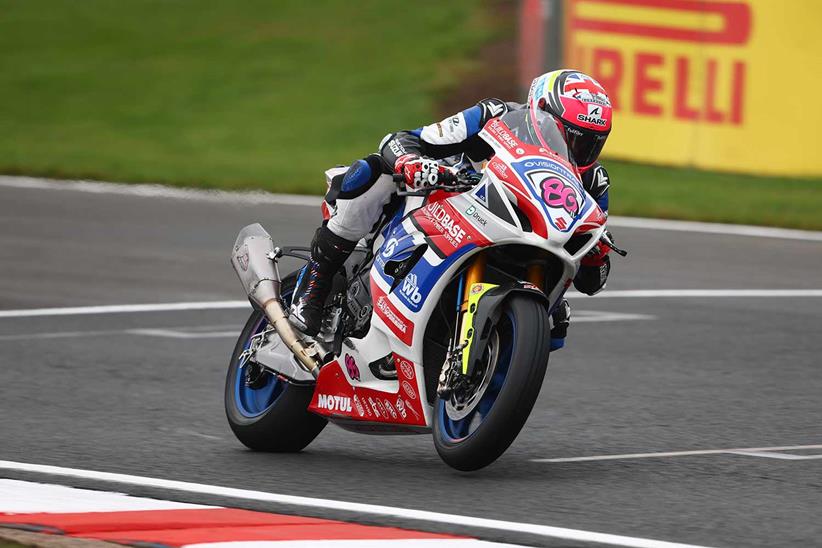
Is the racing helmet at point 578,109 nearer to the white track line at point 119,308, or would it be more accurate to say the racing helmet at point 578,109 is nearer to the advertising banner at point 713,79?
the white track line at point 119,308

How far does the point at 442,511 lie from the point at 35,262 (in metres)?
8.41

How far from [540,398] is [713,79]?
1024cm

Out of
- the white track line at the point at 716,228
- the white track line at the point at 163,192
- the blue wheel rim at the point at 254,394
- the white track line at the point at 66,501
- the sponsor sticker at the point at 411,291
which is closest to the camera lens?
the white track line at the point at 66,501

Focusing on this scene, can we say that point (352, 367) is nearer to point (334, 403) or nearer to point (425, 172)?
point (334, 403)

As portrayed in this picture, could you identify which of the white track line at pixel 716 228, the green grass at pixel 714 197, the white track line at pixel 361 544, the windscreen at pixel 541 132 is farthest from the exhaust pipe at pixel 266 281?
the green grass at pixel 714 197

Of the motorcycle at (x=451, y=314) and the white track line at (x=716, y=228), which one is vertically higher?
the motorcycle at (x=451, y=314)

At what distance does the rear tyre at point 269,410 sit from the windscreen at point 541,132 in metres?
1.48

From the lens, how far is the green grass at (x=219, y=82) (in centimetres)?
2003

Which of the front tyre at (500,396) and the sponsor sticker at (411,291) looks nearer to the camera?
the front tyre at (500,396)

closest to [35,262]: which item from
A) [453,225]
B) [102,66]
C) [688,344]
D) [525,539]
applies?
[688,344]

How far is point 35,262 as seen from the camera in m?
13.8

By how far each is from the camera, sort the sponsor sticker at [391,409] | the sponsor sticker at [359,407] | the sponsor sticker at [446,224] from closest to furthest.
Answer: the sponsor sticker at [446,224]
the sponsor sticker at [391,409]
the sponsor sticker at [359,407]

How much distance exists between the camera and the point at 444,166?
21.7ft

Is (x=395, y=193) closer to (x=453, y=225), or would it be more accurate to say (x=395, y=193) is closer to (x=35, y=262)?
(x=453, y=225)
